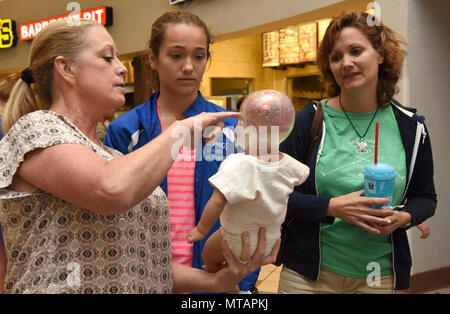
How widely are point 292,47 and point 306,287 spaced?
716 cm

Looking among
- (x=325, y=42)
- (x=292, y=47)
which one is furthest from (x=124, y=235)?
(x=292, y=47)

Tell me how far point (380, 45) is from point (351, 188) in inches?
28.4

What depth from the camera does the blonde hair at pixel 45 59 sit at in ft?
4.50

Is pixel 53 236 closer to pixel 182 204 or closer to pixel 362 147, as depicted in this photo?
pixel 182 204

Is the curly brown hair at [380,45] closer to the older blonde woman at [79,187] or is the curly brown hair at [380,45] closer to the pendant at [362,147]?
the pendant at [362,147]

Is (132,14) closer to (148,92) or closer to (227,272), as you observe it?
(148,92)

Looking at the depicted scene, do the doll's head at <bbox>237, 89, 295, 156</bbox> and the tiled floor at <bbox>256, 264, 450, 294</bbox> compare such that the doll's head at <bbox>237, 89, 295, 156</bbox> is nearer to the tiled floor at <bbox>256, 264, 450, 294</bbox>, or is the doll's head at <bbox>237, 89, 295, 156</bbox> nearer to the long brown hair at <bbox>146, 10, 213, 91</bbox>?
the long brown hair at <bbox>146, 10, 213, 91</bbox>

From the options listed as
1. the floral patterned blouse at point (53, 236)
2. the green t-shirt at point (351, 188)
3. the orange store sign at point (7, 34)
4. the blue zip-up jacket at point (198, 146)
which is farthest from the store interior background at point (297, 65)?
the floral patterned blouse at point (53, 236)

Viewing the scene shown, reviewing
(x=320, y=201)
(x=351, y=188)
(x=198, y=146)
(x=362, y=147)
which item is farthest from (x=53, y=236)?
(x=362, y=147)

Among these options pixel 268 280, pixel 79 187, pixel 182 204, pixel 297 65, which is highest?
pixel 297 65

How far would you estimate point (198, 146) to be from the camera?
1925mm

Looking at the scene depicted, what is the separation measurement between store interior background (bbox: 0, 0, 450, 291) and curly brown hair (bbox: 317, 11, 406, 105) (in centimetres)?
68

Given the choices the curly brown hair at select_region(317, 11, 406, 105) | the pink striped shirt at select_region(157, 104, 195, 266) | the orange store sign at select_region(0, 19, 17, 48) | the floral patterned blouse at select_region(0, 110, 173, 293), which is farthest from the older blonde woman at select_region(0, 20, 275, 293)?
the orange store sign at select_region(0, 19, 17, 48)
